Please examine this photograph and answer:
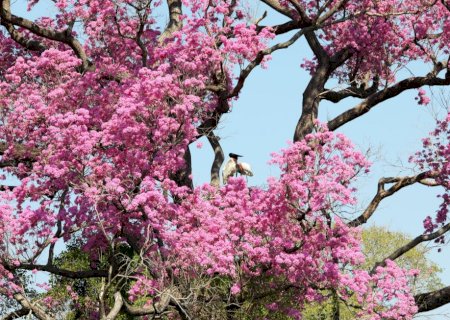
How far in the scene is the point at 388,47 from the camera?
21.8 meters

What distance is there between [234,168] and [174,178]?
1514 mm

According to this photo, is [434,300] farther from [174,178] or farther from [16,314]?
[16,314]

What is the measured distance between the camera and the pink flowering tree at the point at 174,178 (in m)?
16.0

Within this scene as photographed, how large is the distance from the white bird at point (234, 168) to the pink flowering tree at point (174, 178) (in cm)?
90

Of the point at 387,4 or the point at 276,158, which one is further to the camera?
the point at 387,4

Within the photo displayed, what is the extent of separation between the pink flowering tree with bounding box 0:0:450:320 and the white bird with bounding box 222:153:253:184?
90 cm

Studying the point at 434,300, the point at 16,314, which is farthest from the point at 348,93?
the point at 16,314

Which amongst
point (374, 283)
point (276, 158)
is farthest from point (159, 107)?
point (374, 283)

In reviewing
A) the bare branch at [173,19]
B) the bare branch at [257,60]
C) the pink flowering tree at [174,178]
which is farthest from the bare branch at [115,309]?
Answer: the bare branch at [173,19]

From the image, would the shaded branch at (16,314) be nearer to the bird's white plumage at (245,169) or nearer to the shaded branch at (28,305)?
the shaded branch at (28,305)

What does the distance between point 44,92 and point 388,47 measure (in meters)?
9.64

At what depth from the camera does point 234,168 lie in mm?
18859

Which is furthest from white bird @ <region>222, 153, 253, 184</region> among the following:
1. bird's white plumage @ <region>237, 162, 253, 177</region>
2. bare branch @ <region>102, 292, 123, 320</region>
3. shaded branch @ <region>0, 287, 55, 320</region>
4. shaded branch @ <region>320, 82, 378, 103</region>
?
shaded branch @ <region>0, 287, 55, 320</region>

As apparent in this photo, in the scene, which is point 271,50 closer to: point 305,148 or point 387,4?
point 305,148
